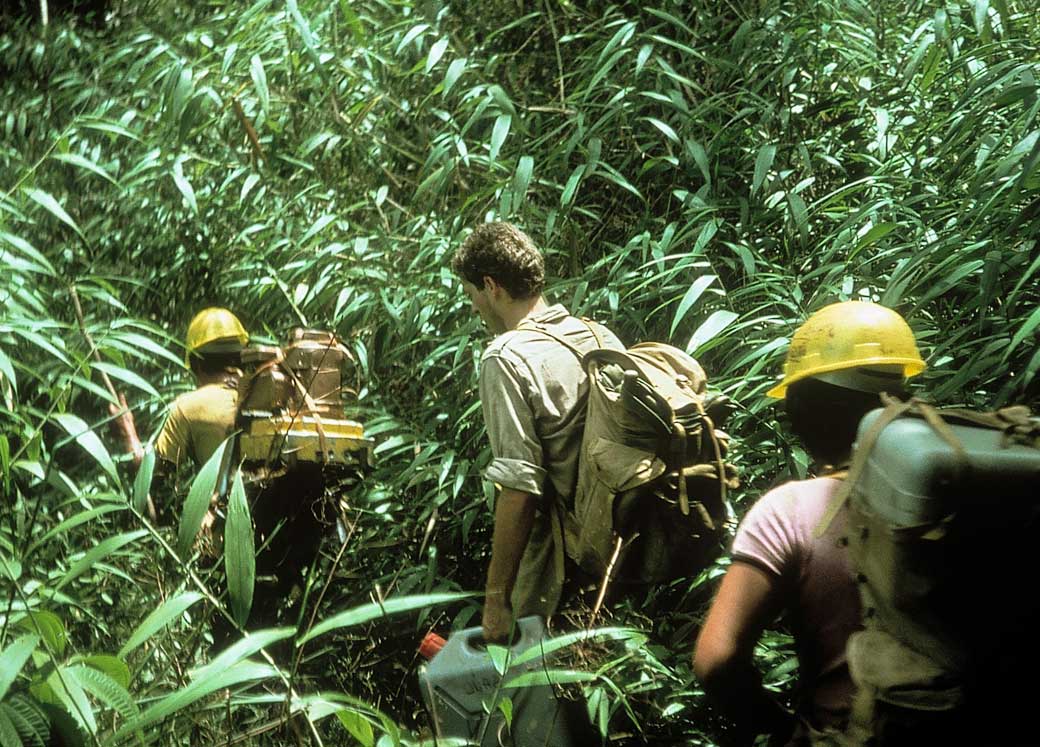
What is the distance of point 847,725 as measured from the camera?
1.84 metres

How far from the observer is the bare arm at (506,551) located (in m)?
3.22

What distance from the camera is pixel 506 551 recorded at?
325cm

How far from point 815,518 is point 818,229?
2822 mm

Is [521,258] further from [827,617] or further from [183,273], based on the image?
[183,273]

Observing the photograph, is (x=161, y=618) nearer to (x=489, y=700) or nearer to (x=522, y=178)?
(x=489, y=700)

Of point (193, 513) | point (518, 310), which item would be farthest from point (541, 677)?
point (518, 310)

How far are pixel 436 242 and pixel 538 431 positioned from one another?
1.83 m

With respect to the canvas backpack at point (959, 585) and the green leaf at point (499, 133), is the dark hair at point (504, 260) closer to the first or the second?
the green leaf at point (499, 133)

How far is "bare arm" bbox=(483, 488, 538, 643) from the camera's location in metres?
3.22

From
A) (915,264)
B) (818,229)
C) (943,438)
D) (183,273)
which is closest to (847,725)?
(943,438)

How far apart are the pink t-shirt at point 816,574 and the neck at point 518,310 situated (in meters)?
1.68

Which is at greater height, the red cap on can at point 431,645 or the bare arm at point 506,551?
the bare arm at point 506,551

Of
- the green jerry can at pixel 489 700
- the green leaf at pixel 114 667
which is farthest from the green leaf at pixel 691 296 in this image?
the green leaf at pixel 114 667

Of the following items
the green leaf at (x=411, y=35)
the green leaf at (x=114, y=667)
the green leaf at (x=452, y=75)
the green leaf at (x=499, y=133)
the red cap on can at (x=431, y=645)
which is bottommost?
the red cap on can at (x=431, y=645)
